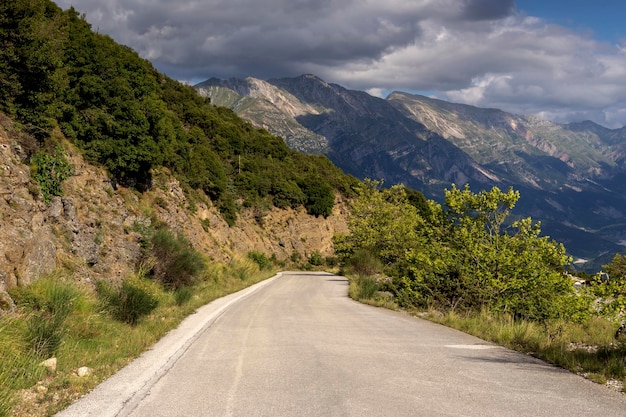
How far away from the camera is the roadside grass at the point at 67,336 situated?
6246 mm

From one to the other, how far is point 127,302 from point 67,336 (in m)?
3.56

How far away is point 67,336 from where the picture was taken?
8766 millimetres

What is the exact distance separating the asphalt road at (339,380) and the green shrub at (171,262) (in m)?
8.17

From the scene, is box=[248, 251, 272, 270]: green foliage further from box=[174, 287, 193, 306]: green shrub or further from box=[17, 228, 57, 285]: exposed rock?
box=[17, 228, 57, 285]: exposed rock

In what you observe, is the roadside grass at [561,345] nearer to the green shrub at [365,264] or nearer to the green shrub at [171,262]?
the green shrub at [171,262]

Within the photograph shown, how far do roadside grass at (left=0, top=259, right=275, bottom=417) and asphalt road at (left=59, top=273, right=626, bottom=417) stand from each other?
1.34ft

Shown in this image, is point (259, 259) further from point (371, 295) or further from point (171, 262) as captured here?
point (171, 262)

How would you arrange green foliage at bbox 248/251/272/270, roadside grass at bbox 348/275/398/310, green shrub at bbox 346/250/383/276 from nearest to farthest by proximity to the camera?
roadside grass at bbox 348/275/398/310 < green shrub at bbox 346/250/383/276 < green foliage at bbox 248/251/272/270

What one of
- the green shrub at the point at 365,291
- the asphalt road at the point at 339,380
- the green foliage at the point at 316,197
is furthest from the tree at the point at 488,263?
the green foliage at the point at 316,197

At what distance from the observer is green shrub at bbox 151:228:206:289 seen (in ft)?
63.3

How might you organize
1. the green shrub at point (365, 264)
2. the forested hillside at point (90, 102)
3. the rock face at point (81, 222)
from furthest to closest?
the green shrub at point (365, 264), the forested hillside at point (90, 102), the rock face at point (81, 222)

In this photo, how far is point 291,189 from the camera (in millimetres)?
63000

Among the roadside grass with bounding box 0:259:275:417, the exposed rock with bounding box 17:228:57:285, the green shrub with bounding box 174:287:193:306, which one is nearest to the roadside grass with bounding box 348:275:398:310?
the green shrub with bounding box 174:287:193:306

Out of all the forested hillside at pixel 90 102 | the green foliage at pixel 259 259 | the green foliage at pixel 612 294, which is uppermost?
the forested hillside at pixel 90 102
